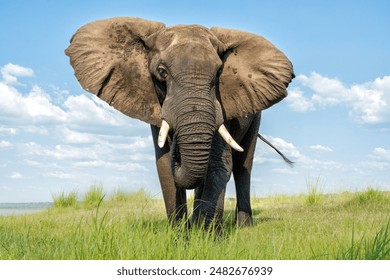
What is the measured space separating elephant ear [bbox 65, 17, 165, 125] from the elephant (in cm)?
1

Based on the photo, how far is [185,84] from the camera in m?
5.68

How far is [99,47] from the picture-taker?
6.72 metres

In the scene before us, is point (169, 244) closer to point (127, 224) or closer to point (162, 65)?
point (127, 224)

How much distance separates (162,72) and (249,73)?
4.29 ft

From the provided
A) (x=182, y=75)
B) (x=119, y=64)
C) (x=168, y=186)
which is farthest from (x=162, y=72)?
(x=168, y=186)

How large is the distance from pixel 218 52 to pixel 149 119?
1.12 metres

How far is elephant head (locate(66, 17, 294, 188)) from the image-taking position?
569 centimetres

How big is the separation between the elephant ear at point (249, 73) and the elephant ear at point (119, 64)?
0.85 metres

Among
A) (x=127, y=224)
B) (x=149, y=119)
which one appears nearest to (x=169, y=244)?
(x=127, y=224)

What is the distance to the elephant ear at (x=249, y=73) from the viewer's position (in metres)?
6.66

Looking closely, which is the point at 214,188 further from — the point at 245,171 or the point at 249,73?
the point at 245,171

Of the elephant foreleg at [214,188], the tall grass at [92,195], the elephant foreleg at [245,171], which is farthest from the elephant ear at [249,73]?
the tall grass at [92,195]
